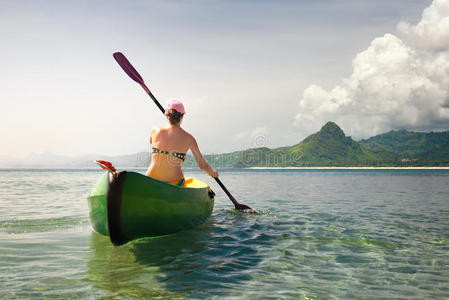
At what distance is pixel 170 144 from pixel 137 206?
151 centimetres

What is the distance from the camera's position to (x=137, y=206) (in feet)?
17.7

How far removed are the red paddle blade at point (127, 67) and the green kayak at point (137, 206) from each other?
5.05m

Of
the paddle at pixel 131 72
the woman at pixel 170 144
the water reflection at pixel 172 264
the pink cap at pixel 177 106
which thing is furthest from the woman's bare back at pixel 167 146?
the paddle at pixel 131 72

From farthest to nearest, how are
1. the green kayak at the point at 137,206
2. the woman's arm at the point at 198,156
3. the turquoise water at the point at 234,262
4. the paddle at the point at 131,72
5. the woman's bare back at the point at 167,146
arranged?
1. the paddle at the point at 131,72
2. the woman's arm at the point at 198,156
3. the woman's bare back at the point at 167,146
4. the green kayak at the point at 137,206
5. the turquoise water at the point at 234,262

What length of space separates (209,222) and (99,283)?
17.6 feet

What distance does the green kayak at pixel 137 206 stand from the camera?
17.1 feet

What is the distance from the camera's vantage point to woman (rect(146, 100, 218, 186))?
6379 mm

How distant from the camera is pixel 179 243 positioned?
6.52 m

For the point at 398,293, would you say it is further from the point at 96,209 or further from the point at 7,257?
the point at 7,257

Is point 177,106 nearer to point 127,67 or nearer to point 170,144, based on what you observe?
point 170,144

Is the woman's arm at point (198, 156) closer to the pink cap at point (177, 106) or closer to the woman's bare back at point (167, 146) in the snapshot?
the woman's bare back at point (167, 146)

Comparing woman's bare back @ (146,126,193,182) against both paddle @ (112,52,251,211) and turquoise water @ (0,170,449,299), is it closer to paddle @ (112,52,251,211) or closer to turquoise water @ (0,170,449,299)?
turquoise water @ (0,170,449,299)

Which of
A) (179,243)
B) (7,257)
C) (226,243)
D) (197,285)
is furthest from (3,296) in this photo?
(226,243)

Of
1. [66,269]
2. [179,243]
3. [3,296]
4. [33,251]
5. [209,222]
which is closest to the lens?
[3,296]
